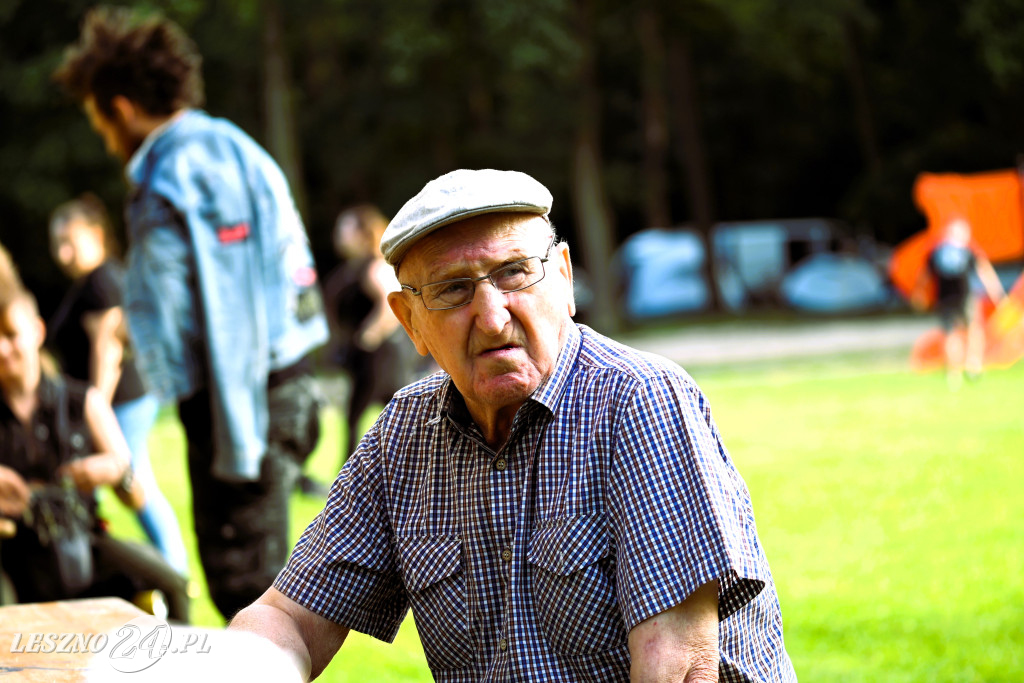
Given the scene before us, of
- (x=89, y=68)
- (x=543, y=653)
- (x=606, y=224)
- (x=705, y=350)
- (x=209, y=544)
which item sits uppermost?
(x=89, y=68)

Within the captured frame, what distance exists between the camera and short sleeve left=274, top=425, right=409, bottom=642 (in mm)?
2268

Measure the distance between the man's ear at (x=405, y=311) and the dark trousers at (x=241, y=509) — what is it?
2.03m

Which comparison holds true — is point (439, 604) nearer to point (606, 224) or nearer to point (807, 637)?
point (807, 637)

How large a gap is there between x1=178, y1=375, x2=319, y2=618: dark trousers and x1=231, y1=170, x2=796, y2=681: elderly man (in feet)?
6.30

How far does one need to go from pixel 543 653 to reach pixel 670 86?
107 ft

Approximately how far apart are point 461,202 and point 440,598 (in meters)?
0.67

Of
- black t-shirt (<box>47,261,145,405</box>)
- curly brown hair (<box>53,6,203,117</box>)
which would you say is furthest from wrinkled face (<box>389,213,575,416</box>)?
black t-shirt (<box>47,261,145,405</box>)

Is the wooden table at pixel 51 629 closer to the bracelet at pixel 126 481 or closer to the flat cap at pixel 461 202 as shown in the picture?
the flat cap at pixel 461 202

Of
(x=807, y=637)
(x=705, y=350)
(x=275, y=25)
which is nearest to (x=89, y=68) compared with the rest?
(x=807, y=637)

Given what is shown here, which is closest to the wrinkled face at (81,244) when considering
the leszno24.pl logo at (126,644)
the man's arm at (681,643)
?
the leszno24.pl logo at (126,644)

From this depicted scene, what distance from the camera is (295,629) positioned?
7.36 feet

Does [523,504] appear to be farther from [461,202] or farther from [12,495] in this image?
[12,495]

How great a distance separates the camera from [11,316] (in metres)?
4.74

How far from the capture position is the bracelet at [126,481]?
4840 mm
